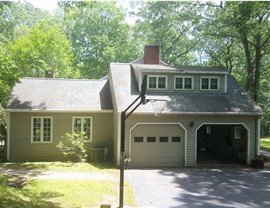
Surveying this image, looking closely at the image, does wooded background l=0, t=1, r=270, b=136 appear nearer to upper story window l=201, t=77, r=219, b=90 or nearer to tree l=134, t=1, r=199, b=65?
tree l=134, t=1, r=199, b=65

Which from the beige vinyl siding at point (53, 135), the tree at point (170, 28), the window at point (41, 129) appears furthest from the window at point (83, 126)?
the tree at point (170, 28)

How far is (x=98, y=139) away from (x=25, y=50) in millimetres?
18652

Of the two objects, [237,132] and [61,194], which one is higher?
[237,132]

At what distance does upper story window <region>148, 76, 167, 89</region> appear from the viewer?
64.2ft

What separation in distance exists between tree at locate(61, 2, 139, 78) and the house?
1034 inches

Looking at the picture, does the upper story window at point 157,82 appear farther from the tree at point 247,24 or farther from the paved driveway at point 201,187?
the tree at point 247,24

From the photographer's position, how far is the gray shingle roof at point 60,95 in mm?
18594

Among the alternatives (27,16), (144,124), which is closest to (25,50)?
(144,124)

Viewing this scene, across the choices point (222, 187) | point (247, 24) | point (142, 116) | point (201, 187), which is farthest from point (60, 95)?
point (247, 24)

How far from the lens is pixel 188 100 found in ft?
61.8

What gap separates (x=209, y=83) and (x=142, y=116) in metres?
5.92

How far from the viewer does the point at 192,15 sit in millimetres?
27703

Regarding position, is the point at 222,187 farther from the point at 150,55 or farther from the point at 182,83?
the point at 150,55

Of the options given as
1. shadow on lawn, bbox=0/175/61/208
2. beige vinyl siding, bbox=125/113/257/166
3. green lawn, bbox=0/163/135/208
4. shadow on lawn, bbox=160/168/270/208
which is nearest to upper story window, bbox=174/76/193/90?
beige vinyl siding, bbox=125/113/257/166
